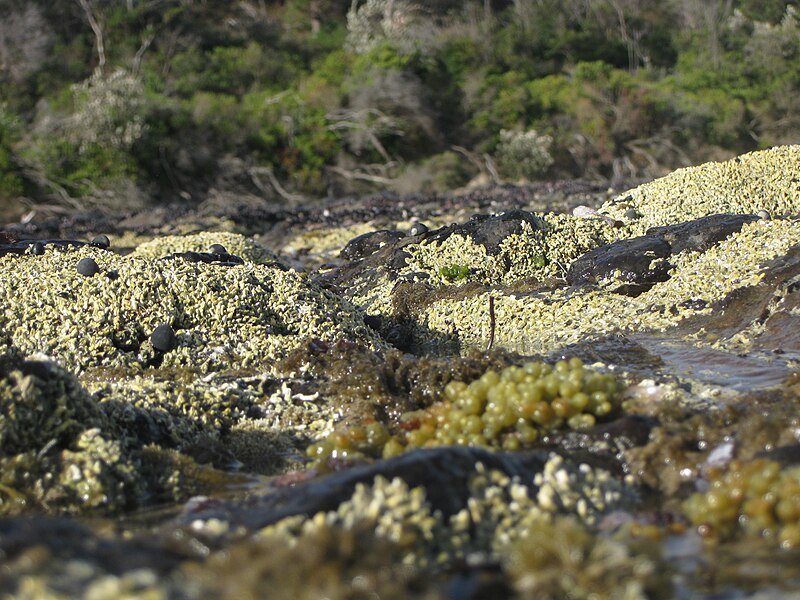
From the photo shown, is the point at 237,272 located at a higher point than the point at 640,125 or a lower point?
→ higher

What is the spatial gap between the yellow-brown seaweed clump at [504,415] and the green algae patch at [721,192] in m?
5.44

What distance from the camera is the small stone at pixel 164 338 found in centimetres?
564

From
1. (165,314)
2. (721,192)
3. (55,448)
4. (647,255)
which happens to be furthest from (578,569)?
(721,192)

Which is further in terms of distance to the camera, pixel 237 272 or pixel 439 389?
pixel 237 272

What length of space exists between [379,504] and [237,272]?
3.94 m

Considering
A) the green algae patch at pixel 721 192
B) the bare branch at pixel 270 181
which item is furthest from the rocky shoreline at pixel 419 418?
the bare branch at pixel 270 181

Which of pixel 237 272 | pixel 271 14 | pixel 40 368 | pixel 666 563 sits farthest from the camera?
pixel 271 14

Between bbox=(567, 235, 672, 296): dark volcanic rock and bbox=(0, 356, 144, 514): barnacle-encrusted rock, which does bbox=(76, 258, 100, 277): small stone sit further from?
bbox=(567, 235, 672, 296): dark volcanic rock

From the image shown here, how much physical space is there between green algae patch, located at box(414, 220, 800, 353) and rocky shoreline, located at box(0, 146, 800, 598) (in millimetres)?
29

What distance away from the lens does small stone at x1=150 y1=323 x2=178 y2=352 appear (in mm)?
5645

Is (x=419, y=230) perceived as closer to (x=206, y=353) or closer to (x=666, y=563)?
(x=206, y=353)

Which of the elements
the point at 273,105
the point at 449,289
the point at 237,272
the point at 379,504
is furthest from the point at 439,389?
the point at 273,105

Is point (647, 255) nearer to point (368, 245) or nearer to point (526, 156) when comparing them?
point (368, 245)

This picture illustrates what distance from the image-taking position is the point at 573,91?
94.8 feet
